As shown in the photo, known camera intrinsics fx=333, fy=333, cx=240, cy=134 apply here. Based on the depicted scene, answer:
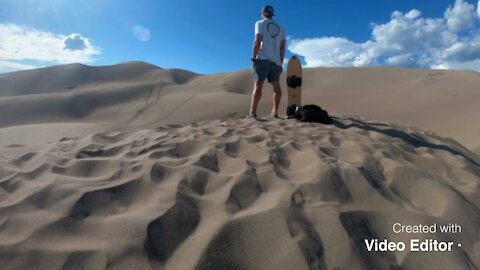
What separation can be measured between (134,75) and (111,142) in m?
12.4

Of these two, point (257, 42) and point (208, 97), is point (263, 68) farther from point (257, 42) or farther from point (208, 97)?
point (208, 97)

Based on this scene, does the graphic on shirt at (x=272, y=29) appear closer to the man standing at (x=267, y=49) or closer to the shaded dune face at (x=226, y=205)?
the man standing at (x=267, y=49)

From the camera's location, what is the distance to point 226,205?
2006 mm

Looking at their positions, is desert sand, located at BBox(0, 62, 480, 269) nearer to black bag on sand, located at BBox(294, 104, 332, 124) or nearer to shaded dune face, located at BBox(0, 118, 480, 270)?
shaded dune face, located at BBox(0, 118, 480, 270)

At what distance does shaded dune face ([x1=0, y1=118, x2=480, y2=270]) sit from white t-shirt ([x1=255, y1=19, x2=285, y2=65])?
6.87 feet

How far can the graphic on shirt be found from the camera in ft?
16.2

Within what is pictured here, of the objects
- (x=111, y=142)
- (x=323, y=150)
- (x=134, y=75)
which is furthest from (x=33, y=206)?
(x=134, y=75)

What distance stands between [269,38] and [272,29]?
152mm

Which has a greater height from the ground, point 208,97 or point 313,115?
point 313,115

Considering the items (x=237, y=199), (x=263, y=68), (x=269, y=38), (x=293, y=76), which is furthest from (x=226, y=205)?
(x=293, y=76)

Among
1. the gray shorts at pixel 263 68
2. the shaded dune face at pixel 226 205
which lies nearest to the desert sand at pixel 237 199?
the shaded dune face at pixel 226 205

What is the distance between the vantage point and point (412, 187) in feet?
7.93

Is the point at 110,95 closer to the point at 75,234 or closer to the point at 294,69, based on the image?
the point at 294,69

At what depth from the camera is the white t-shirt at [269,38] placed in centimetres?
492
